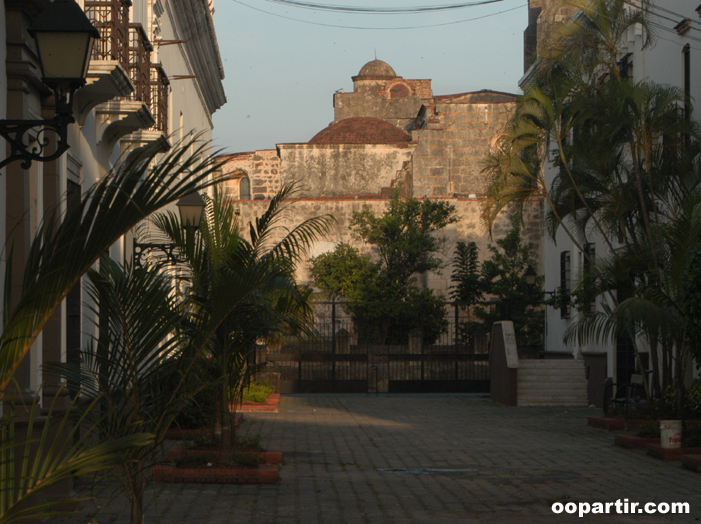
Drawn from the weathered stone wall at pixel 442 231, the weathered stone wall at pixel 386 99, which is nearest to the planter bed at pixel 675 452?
the weathered stone wall at pixel 442 231

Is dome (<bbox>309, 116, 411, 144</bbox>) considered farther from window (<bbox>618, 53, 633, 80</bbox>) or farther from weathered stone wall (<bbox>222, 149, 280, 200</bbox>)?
window (<bbox>618, 53, 633, 80</bbox>)

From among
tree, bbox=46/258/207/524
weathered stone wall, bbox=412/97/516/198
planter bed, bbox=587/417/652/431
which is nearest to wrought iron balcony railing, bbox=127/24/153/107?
tree, bbox=46/258/207/524

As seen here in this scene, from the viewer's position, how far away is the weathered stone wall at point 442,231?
35.2m

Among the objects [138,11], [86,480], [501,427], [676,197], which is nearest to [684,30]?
[676,197]

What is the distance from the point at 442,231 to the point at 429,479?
2611 centimetres

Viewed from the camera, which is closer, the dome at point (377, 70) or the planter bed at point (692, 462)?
the planter bed at point (692, 462)

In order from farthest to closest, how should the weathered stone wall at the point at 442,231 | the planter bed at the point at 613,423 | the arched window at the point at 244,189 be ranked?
1. the arched window at the point at 244,189
2. the weathered stone wall at the point at 442,231
3. the planter bed at the point at 613,423

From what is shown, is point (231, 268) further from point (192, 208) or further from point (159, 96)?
Result: point (159, 96)

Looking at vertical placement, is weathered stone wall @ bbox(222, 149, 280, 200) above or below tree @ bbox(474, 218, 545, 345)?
above

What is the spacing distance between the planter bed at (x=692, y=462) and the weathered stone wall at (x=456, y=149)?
101 feet

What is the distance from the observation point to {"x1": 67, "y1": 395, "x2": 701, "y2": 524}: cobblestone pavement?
7633mm

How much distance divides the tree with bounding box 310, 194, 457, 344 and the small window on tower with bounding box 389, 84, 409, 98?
81.6ft

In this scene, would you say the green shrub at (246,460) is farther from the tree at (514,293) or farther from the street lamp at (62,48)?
the tree at (514,293)

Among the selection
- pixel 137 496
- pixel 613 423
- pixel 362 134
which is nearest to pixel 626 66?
pixel 613 423
